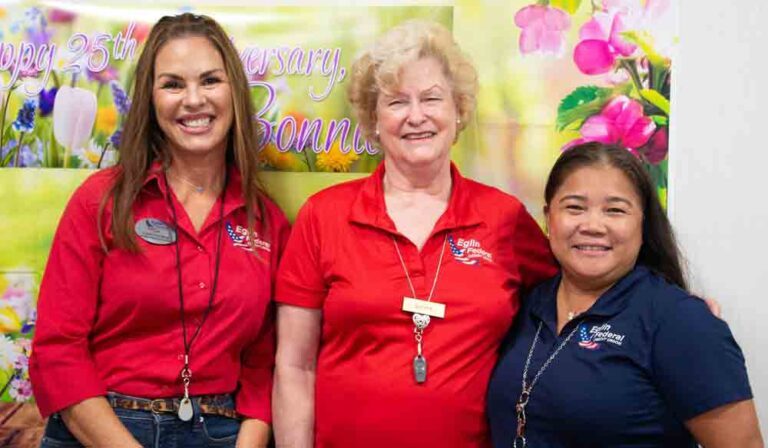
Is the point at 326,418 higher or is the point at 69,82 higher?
the point at 69,82

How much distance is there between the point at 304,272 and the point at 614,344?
2.89 ft

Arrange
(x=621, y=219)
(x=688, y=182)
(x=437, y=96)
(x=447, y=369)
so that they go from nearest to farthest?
(x=621, y=219)
(x=447, y=369)
(x=437, y=96)
(x=688, y=182)

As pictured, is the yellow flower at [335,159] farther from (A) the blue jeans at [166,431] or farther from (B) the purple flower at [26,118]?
(B) the purple flower at [26,118]

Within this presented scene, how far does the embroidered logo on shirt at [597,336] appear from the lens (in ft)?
6.22

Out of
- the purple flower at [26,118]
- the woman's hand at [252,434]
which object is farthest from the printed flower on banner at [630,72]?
the purple flower at [26,118]

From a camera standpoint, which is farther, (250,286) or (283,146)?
(283,146)

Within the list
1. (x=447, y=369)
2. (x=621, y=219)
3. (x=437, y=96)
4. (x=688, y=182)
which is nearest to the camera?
(x=621, y=219)

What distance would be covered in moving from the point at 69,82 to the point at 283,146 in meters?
0.78

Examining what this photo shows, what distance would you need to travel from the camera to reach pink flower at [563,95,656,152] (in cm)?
270

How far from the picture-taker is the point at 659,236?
202 cm

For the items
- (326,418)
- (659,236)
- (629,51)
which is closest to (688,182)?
(629,51)

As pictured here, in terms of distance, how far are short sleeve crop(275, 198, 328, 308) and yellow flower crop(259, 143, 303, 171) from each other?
498 mm

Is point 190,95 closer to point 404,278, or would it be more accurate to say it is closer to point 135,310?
point 135,310

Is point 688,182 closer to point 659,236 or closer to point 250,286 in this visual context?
point 659,236
